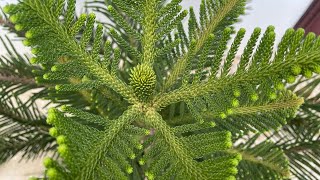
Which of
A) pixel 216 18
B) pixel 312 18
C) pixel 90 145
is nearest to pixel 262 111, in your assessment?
pixel 216 18

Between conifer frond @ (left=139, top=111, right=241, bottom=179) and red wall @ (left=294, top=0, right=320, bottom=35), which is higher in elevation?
red wall @ (left=294, top=0, right=320, bottom=35)

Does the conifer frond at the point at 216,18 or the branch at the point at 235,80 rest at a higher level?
the conifer frond at the point at 216,18

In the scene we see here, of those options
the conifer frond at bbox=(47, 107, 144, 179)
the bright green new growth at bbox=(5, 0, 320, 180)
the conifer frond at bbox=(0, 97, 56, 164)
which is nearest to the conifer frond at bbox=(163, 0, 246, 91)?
the bright green new growth at bbox=(5, 0, 320, 180)

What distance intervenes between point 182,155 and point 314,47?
0.16 meters

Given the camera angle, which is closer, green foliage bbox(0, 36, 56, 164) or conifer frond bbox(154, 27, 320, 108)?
conifer frond bbox(154, 27, 320, 108)

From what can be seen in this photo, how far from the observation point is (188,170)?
0.39 meters

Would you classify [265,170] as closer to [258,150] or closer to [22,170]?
[258,150]

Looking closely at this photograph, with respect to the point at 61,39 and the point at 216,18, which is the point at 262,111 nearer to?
the point at 216,18

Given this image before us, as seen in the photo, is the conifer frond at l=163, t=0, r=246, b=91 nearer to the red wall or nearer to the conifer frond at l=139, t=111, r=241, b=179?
the conifer frond at l=139, t=111, r=241, b=179

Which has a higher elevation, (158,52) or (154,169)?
(158,52)

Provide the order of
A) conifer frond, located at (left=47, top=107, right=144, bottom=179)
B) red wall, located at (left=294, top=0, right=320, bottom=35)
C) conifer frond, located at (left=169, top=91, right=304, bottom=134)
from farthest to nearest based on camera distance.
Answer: red wall, located at (left=294, top=0, right=320, bottom=35), conifer frond, located at (left=169, top=91, right=304, bottom=134), conifer frond, located at (left=47, top=107, right=144, bottom=179)

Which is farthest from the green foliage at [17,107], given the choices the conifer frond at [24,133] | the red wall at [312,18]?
the red wall at [312,18]

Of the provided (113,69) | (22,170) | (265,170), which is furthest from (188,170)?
(22,170)

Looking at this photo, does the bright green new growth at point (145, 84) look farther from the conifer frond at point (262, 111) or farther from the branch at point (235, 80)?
the conifer frond at point (262, 111)
